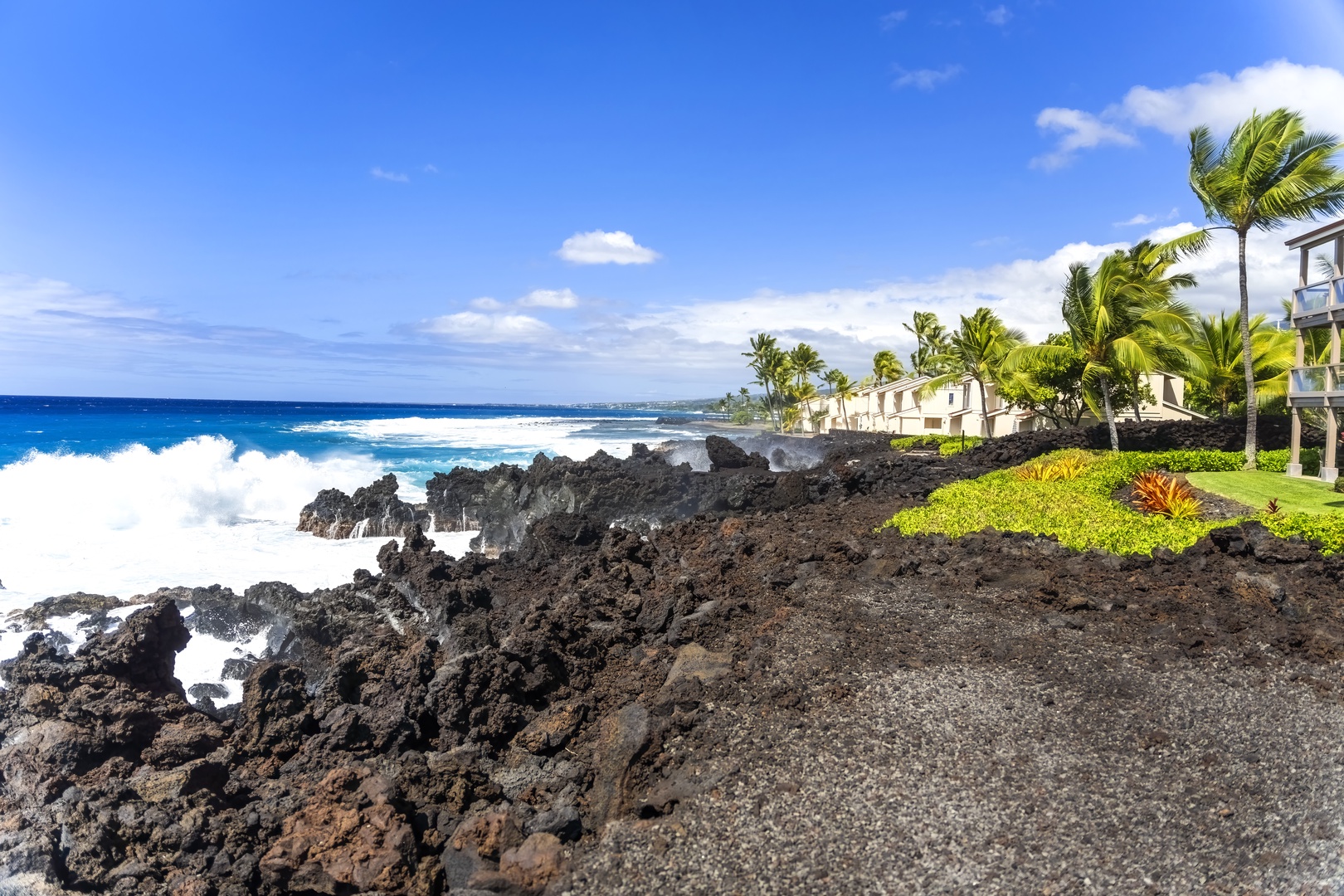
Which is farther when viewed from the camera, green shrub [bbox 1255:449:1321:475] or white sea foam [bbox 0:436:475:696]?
green shrub [bbox 1255:449:1321:475]

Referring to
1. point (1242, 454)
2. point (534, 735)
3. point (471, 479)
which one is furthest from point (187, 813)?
point (1242, 454)

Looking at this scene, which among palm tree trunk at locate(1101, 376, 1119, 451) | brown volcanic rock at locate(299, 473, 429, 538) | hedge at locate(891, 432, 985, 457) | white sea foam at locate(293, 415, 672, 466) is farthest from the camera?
white sea foam at locate(293, 415, 672, 466)

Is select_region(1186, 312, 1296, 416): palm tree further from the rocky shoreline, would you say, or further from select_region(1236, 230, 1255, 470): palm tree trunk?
the rocky shoreline

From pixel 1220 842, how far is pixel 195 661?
11858 millimetres

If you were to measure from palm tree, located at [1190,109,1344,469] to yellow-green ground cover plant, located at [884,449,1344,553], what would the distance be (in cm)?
411

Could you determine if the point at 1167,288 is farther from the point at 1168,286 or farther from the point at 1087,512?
the point at 1087,512

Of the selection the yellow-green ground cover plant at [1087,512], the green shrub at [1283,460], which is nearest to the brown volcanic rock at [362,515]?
the yellow-green ground cover plant at [1087,512]

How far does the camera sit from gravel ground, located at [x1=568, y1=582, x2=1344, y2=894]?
521 cm

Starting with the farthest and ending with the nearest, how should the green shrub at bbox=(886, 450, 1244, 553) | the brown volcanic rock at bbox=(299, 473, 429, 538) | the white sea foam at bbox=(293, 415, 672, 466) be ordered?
the white sea foam at bbox=(293, 415, 672, 466), the brown volcanic rock at bbox=(299, 473, 429, 538), the green shrub at bbox=(886, 450, 1244, 553)

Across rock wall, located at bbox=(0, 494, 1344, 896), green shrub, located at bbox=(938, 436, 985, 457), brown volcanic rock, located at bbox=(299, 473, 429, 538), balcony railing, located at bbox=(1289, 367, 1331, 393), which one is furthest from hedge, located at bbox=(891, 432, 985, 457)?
rock wall, located at bbox=(0, 494, 1344, 896)

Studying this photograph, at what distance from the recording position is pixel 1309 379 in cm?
1992

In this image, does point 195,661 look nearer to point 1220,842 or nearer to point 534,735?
point 534,735

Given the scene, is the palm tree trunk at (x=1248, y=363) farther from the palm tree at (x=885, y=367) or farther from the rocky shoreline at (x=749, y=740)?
the palm tree at (x=885, y=367)

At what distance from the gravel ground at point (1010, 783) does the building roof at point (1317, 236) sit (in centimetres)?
1550
